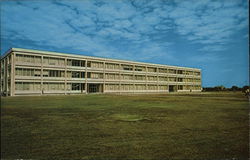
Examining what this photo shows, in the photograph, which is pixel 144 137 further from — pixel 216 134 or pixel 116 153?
pixel 216 134

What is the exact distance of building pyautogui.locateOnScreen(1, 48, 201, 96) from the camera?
40.8 m

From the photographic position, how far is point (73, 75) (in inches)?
1957

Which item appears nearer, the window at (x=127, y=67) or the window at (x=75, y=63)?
the window at (x=75, y=63)

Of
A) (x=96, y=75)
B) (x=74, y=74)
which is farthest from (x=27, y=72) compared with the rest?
(x=96, y=75)

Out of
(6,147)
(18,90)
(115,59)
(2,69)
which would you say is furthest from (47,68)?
(6,147)

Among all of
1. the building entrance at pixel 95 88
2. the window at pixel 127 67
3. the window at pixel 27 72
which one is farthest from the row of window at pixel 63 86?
the window at pixel 127 67

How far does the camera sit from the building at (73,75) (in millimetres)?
40812

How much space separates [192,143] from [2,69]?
180ft

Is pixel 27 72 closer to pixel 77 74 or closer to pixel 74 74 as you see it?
pixel 74 74

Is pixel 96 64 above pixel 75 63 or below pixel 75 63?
above

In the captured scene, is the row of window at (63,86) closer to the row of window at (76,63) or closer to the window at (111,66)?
the row of window at (76,63)

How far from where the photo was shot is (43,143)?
577 cm

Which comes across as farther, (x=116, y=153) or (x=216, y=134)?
(x=216, y=134)

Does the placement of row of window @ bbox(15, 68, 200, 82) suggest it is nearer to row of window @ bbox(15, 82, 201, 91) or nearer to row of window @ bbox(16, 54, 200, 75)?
row of window @ bbox(16, 54, 200, 75)
